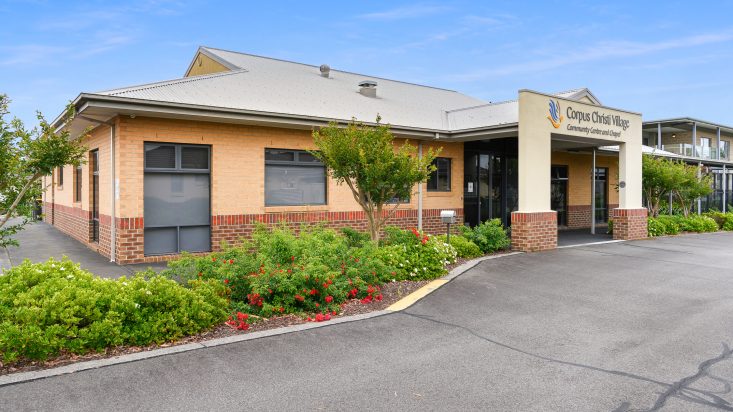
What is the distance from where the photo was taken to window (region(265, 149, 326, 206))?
13.8 meters

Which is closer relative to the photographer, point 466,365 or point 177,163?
point 466,365

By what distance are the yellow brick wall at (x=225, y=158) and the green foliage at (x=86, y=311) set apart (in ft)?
16.5

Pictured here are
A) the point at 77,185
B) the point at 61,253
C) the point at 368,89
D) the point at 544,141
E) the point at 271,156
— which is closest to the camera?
the point at 61,253

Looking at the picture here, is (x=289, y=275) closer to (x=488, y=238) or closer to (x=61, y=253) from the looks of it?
(x=488, y=238)

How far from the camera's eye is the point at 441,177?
17750mm

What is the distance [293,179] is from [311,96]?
3132 millimetres

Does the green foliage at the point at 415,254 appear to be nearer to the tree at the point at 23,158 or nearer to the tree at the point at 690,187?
the tree at the point at 23,158

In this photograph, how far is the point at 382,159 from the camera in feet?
33.0

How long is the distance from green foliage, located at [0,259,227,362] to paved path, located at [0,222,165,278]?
257cm

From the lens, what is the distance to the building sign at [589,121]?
14898 mm

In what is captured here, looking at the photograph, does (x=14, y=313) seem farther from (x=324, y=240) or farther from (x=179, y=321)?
(x=324, y=240)

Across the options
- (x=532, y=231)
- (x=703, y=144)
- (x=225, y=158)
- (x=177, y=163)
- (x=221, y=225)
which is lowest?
(x=532, y=231)

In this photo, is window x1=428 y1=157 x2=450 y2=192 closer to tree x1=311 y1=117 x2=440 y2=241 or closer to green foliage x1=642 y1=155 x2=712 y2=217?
tree x1=311 y1=117 x2=440 y2=241

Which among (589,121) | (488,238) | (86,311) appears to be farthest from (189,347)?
(589,121)
